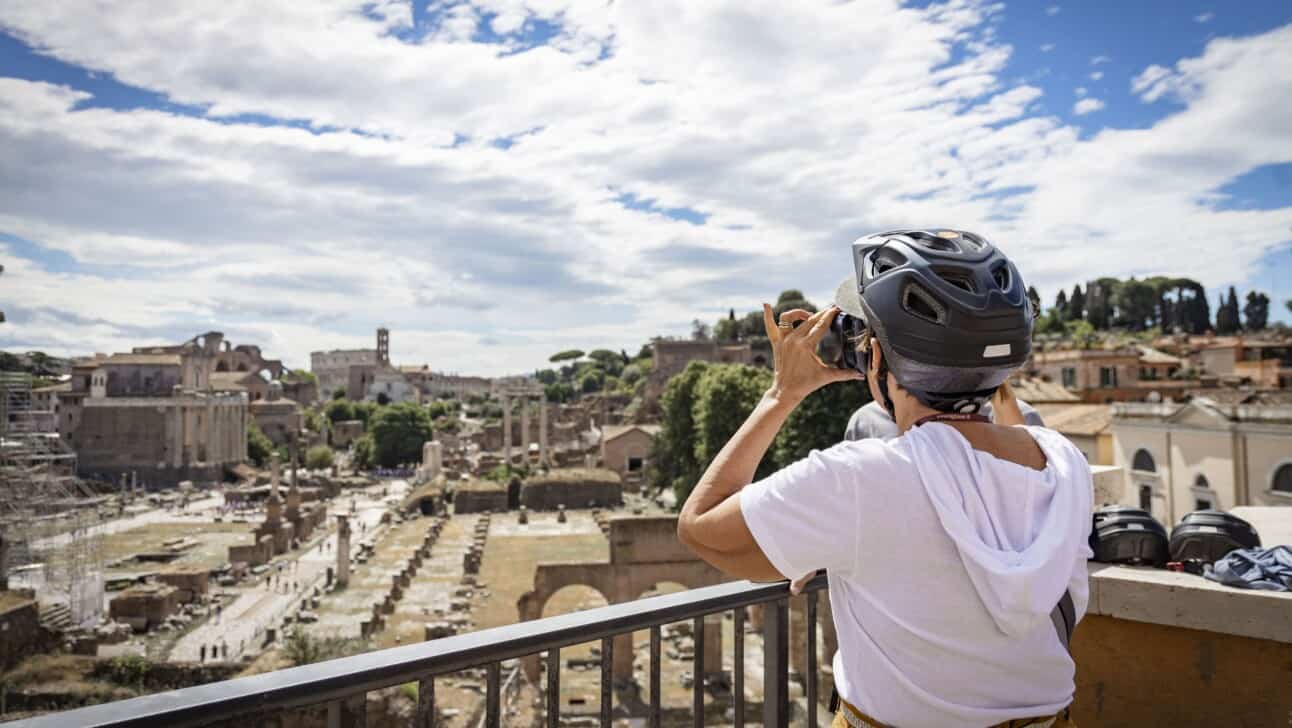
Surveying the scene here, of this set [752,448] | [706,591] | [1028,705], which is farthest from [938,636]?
[706,591]

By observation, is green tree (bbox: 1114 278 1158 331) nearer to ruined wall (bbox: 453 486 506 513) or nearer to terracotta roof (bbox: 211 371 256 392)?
ruined wall (bbox: 453 486 506 513)

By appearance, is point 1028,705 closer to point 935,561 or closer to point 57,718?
point 935,561

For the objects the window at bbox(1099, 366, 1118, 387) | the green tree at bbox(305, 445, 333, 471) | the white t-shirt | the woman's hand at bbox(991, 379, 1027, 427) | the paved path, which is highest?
the window at bbox(1099, 366, 1118, 387)

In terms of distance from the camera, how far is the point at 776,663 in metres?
2.67

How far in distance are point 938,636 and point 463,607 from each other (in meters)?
23.9

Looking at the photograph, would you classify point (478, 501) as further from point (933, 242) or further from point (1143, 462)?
point (933, 242)

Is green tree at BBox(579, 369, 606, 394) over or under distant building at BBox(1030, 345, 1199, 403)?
over

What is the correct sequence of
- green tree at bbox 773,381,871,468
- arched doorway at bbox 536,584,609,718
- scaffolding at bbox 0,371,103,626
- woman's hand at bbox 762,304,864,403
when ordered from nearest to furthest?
1. woman's hand at bbox 762,304,864,403
2. arched doorway at bbox 536,584,609,718
3. green tree at bbox 773,381,871,468
4. scaffolding at bbox 0,371,103,626

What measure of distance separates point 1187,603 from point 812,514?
6.87 ft

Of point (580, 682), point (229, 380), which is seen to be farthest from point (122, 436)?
point (580, 682)

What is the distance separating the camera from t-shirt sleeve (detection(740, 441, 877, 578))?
1536 millimetres

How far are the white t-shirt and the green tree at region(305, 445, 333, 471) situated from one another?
75.0m

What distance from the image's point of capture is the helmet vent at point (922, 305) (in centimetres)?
177

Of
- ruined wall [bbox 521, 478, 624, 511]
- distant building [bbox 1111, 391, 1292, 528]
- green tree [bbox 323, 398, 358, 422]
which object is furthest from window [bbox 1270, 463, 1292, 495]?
green tree [bbox 323, 398, 358, 422]
